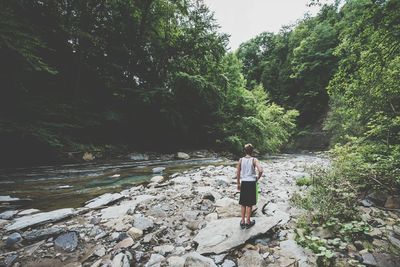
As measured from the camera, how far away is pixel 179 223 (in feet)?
12.1

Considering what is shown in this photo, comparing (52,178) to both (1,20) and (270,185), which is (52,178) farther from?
(270,185)

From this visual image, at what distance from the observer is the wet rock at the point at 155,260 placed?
2.64 m

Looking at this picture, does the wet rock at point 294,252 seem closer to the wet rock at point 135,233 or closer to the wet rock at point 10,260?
the wet rock at point 135,233

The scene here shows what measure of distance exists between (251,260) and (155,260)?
1.20m

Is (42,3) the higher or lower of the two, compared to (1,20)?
higher

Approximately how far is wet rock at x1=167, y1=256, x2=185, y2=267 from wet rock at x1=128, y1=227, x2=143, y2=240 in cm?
72

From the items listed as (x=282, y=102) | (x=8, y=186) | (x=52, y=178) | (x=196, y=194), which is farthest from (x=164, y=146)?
(x=282, y=102)

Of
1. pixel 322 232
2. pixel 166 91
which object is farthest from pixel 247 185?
pixel 166 91

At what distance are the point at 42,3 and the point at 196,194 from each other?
12131mm

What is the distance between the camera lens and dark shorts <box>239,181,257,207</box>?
344cm

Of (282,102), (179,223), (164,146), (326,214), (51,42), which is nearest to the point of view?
(326,214)

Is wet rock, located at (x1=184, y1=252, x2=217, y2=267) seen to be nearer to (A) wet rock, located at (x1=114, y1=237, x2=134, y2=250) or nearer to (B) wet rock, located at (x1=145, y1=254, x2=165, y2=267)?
(B) wet rock, located at (x1=145, y1=254, x2=165, y2=267)

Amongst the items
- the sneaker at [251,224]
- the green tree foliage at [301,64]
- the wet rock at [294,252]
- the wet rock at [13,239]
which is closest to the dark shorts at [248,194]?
the sneaker at [251,224]

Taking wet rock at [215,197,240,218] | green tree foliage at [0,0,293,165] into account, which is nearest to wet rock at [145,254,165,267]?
wet rock at [215,197,240,218]
